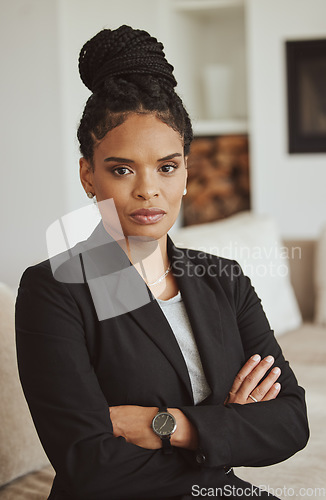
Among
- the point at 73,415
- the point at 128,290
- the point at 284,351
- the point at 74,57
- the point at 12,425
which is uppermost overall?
the point at 74,57

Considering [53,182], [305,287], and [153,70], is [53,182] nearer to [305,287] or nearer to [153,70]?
[305,287]

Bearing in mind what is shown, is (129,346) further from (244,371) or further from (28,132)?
(28,132)

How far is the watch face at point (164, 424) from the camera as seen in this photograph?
1021mm

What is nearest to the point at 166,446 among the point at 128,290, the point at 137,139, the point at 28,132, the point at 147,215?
the point at 128,290

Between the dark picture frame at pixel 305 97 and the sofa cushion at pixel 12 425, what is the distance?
3156mm

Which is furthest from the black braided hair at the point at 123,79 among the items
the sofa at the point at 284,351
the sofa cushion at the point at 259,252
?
the sofa cushion at the point at 259,252

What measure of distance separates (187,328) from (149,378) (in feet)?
0.42

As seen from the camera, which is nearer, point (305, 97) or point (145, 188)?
point (145, 188)

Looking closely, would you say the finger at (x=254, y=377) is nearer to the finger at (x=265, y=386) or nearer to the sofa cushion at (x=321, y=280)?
the finger at (x=265, y=386)

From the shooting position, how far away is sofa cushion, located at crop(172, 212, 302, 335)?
7.39ft

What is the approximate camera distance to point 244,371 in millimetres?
A: 1177

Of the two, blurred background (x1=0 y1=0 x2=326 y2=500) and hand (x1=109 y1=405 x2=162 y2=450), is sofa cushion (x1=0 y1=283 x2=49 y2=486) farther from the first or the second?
hand (x1=109 y1=405 x2=162 y2=450)

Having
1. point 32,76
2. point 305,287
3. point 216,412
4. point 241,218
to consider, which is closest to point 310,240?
point 305,287

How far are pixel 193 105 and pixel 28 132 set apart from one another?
148cm
